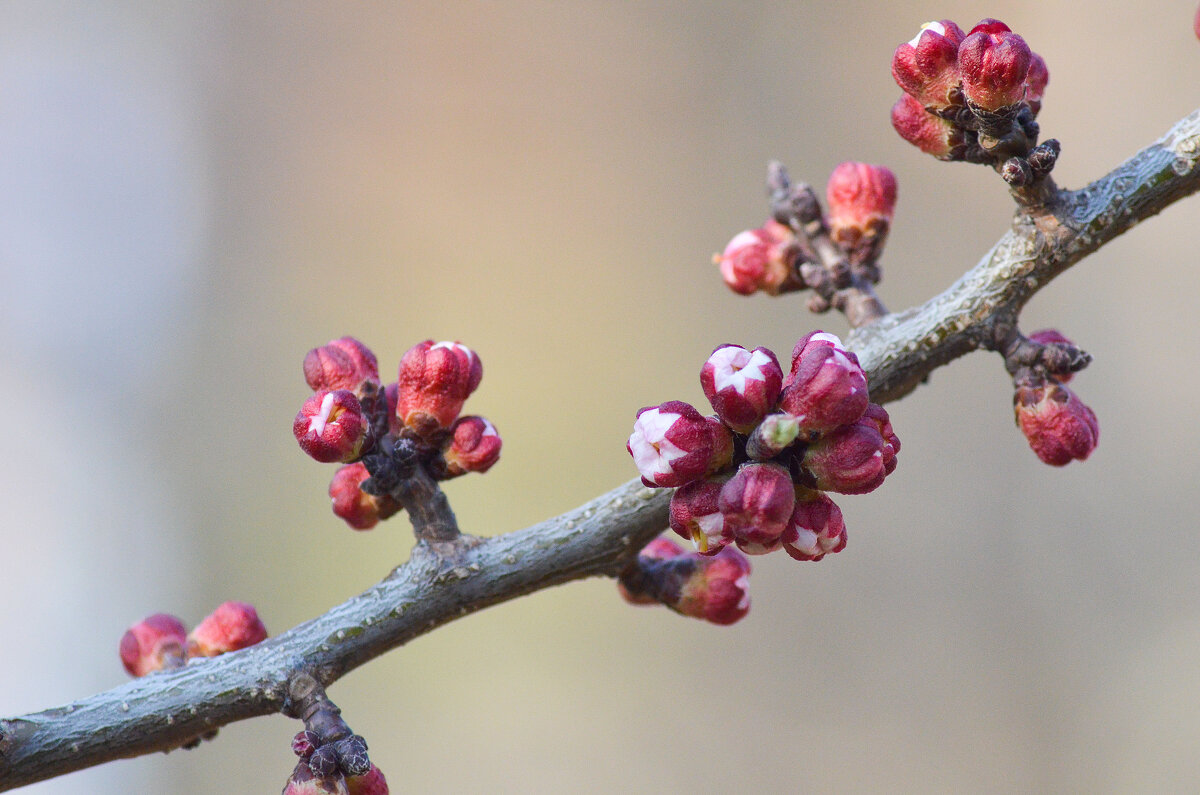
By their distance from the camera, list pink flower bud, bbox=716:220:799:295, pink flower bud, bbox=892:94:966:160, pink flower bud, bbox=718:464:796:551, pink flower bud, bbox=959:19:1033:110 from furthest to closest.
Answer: pink flower bud, bbox=716:220:799:295 → pink flower bud, bbox=892:94:966:160 → pink flower bud, bbox=959:19:1033:110 → pink flower bud, bbox=718:464:796:551

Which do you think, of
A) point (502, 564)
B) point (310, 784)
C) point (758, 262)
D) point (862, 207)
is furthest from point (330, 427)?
point (862, 207)

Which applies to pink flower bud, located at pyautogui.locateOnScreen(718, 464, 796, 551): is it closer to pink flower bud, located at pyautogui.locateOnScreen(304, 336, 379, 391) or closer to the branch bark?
the branch bark

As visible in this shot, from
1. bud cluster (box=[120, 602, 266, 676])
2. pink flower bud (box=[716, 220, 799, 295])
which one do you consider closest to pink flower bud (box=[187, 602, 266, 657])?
bud cluster (box=[120, 602, 266, 676])

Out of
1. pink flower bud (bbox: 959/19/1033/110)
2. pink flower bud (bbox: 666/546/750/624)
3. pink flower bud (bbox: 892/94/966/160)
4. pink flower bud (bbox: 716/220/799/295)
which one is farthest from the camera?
pink flower bud (bbox: 716/220/799/295)

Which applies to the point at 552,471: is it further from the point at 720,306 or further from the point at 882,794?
the point at 882,794

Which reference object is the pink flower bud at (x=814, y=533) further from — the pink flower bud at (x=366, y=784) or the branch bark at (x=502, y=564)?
the pink flower bud at (x=366, y=784)

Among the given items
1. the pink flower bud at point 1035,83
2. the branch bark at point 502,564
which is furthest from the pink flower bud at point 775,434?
the pink flower bud at point 1035,83

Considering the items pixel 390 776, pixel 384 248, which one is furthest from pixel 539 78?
pixel 390 776
